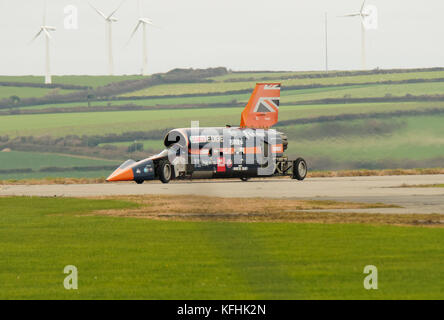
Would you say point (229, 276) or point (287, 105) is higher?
point (287, 105)

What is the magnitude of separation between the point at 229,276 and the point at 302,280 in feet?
5.32

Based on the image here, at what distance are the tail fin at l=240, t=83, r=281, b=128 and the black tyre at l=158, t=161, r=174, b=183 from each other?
7.24 m

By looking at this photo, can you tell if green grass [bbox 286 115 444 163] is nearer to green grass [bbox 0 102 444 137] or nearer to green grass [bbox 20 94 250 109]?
green grass [bbox 0 102 444 137]

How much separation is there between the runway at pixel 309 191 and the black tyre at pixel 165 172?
4.19 feet

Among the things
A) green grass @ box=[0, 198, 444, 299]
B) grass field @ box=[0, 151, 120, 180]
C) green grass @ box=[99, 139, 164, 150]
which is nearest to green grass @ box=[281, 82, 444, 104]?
green grass @ box=[99, 139, 164, 150]

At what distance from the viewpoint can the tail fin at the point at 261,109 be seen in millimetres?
61906

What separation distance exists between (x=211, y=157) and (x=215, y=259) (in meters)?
33.8

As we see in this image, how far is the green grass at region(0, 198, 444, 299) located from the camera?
18.6 meters

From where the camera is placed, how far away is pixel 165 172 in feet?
185

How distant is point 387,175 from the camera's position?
219 feet

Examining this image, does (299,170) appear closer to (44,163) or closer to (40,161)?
(44,163)

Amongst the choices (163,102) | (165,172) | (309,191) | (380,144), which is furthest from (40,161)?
(309,191)

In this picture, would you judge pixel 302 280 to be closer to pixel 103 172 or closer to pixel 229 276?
pixel 229 276

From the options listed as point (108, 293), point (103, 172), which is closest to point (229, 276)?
point (108, 293)
